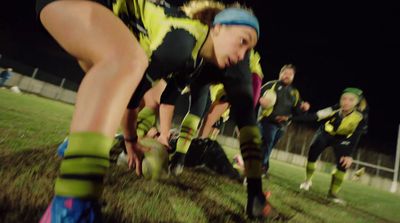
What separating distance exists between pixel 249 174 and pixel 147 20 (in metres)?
1.43

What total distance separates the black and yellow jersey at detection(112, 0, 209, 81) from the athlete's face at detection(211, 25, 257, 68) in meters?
0.18

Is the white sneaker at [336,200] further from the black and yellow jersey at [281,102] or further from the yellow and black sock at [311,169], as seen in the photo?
the black and yellow jersey at [281,102]

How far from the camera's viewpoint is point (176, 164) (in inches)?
157

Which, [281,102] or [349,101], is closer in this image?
[349,101]

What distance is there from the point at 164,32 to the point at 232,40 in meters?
0.52

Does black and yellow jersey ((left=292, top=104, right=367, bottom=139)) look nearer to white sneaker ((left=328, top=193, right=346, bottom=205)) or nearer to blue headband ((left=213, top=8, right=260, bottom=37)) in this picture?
white sneaker ((left=328, top=193, right=346, bottom=205))

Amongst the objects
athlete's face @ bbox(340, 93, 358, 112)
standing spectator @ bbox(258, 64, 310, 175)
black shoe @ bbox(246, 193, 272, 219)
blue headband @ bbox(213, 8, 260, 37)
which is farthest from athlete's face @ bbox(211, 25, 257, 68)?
athlete's face @ bbox(340, 93, 358, 112)

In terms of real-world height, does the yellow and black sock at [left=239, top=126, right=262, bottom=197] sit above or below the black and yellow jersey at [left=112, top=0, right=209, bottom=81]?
below

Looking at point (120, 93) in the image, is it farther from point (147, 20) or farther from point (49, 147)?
point (49, 147)

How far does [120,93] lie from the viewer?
4.31 ft

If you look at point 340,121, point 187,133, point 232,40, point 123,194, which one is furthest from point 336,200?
point 232,40

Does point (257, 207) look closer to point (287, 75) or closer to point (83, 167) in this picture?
point (83, 167)

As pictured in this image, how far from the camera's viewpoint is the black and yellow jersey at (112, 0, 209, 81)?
71.8 inches

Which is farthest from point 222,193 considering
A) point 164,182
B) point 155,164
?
point 155,164
